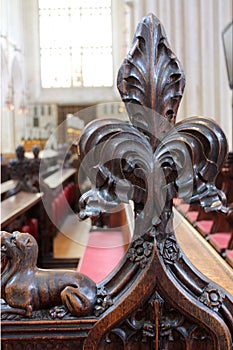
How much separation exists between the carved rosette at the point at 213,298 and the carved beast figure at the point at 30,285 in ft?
0.55

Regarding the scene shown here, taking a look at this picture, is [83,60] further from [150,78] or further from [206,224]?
[150,78]

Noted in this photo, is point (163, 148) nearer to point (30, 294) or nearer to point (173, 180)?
point (173, 180)

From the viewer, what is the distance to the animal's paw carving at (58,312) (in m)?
0.86

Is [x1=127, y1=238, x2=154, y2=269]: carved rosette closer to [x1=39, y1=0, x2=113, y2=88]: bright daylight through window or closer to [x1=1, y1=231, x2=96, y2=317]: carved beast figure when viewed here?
[x1=1, y1=231, x2=96, y2=317]: carved beast figure

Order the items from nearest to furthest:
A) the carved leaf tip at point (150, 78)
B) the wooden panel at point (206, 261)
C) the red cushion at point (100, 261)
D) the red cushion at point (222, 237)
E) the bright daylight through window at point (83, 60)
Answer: the carved leaf tip at point (150, 78)
the wooden panel at point (206, 261)
the red cushion at point (100, 261)
the red cushion at point (222, 237)
the bright daylight through window at point (83, 60)

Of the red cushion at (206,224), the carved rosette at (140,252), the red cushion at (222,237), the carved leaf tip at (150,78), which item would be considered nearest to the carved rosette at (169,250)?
the carved rosette at (140,252)

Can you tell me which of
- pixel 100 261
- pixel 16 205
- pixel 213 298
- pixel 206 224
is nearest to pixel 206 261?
pixel 213 298

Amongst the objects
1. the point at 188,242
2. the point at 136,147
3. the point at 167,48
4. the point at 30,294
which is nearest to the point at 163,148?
the point at 136,147

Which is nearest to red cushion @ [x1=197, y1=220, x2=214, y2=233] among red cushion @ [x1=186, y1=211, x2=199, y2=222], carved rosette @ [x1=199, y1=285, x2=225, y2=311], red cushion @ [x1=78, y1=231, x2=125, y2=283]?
red cushion @ [x1=186, y1=211, x2=199, y2=222]

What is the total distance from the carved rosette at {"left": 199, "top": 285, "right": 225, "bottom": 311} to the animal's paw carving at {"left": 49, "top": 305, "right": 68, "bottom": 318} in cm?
21

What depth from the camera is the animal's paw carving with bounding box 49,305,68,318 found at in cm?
86

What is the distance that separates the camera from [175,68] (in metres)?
0.85

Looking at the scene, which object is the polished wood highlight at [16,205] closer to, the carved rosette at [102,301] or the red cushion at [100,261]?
the red cushion at [100,261]

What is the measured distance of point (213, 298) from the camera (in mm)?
849
